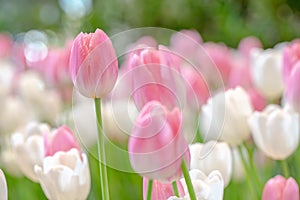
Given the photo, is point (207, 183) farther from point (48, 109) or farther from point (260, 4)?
point (260, 4)

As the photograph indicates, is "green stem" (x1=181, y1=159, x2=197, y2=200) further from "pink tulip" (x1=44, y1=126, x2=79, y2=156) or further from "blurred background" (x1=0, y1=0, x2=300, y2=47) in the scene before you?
"blurred background" (x1=0, y1=0, x2=300, y2=47)

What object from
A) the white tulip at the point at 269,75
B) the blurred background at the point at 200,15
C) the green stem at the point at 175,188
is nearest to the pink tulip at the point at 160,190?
the green stem at the point at 175,188

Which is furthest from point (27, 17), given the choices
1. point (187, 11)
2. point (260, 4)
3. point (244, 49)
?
point (244, 49)

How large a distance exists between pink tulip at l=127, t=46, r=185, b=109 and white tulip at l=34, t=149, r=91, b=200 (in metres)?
0.07

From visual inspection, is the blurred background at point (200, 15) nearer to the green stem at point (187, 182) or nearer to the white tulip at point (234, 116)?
the white tulip at point (234, 116)

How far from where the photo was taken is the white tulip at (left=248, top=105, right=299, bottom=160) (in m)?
0.49

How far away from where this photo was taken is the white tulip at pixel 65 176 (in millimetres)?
400

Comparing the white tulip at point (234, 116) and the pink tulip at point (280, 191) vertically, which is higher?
the white tulip at point (234, 116)

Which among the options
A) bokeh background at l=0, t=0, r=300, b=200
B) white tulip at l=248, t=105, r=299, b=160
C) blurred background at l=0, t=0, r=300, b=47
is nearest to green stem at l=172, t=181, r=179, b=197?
white tulip at l=248, t=105, r=299, b=160

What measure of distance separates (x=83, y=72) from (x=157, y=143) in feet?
0.19

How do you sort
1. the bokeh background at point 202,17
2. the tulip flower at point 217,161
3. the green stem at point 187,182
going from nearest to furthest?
the green stem at point 187,182
the tulip flower at point 217,161
the bokeh background at point 202,17

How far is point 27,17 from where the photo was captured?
3410 millimetres

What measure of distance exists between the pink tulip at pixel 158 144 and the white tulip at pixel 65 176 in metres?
0.08

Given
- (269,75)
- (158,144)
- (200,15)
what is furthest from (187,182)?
(200,15)
